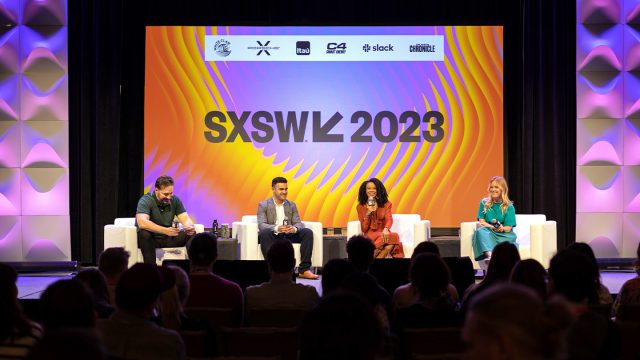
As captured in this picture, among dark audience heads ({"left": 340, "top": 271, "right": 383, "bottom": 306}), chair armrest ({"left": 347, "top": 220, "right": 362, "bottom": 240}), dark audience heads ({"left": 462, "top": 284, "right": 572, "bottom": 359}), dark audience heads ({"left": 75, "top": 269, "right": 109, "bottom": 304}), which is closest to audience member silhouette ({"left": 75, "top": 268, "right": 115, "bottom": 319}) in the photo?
dark audience heads ({"left": 75, "top": 269, "right": 109, "bottom": 304})

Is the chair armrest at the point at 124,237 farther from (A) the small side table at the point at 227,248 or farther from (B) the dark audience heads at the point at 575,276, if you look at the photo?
(B) the dark audience heads at the point at 575,276

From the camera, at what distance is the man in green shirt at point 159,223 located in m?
7.32

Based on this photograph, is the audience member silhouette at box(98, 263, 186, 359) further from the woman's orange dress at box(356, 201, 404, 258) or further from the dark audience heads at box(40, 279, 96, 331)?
the woman's orange dress at box(356, 201, 404, 258)

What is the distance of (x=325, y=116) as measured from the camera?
8766mm

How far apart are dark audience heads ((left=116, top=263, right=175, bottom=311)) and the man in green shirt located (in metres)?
4.79

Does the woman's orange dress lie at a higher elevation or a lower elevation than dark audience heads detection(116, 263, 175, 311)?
lower

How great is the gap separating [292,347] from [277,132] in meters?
6.10

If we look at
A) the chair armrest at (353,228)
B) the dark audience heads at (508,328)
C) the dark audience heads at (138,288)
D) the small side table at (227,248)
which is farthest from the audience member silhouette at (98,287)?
the chair armrest at (353,228)

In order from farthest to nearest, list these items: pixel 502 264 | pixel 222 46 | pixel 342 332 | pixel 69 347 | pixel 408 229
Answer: pixel 222 46
pixel 408 229
pixel 502 264
pixel 342 332
pixel 69 347

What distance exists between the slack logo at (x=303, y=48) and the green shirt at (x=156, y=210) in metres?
2.35

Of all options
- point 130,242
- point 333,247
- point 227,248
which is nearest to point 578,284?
point 227,248

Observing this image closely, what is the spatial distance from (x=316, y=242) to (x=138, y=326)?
5.51 m

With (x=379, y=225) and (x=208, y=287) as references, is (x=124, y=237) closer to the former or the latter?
(x=379, y=225)

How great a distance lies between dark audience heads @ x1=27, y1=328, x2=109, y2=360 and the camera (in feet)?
4.40
